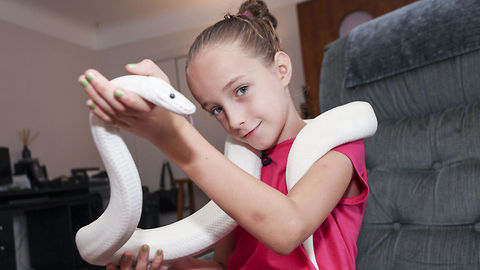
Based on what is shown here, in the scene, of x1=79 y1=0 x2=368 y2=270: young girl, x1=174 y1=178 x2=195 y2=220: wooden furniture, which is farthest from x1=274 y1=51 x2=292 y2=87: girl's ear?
x1=174 y1=178 x2=195 y2=220: wooden furniture

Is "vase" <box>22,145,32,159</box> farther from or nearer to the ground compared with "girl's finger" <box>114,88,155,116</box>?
nearer to the ground

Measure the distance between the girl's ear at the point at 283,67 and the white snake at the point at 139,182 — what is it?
0.16 meters

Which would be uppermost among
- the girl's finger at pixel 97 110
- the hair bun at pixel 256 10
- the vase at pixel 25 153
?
the hair bun at pixel 256 10

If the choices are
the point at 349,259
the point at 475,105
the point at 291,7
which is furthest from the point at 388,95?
the point at 291,7

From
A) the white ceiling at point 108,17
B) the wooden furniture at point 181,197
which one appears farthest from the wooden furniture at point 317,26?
the wooden furniture at point 181,197

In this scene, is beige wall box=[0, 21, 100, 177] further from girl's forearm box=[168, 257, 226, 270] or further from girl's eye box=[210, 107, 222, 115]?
girl's eye box=[210, 107, 222, 115]

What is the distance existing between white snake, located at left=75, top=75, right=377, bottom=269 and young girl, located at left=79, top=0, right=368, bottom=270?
0.02 metres

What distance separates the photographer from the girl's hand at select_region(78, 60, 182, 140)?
0.47m

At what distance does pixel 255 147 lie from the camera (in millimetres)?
863

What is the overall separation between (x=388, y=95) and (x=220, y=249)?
2.44 feet

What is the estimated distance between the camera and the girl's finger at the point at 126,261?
31.8 inches

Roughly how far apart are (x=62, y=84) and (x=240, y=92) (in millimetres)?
4864

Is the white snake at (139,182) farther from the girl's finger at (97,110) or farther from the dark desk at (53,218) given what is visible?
the dark desk at (53,218)

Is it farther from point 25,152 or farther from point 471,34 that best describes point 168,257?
point 25,152
